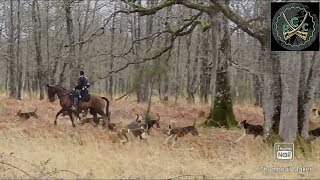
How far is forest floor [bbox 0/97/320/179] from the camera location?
8.80m

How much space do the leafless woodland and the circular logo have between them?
0.36 metres

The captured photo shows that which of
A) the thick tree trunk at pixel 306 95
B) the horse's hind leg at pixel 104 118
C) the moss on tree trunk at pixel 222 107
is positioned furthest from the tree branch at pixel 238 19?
the horse's hind leg at pixel 104 118

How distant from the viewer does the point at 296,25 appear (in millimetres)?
9633

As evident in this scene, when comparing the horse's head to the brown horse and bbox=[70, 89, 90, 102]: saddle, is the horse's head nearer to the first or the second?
the brown horse

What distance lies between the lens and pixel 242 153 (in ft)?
33.5

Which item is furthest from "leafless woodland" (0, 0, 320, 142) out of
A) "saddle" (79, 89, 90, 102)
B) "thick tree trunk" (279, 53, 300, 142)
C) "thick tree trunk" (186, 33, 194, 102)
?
"saddle" (79, 89, 90, 102)

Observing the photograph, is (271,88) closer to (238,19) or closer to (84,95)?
(238,19)

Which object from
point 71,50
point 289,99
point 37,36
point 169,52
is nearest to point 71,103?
point 71,50

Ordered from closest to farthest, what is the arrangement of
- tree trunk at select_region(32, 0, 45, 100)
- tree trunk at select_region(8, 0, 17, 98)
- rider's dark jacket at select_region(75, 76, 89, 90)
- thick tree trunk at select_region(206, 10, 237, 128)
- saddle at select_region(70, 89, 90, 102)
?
rider's dark jacket at select_region(75, 76, 89, 90) → saddle at select_region(70, 89, 90, 102) → thick tree trunk at select_region(206, 10, 237, 128) → tree trunk at select_region(32, 0, 45, 100) → tree trunk at select_region(8, 0, 17, 98)

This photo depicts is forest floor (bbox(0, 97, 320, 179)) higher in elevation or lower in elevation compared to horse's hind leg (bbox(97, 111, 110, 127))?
lower

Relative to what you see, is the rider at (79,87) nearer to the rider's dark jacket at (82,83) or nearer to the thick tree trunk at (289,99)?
the rider's dark jacket at (82,83)

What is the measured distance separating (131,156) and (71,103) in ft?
21.2

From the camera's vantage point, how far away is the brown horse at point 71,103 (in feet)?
53.2

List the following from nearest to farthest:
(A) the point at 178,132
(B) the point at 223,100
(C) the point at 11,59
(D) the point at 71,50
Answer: (A) the point at 178,132 → (D) the point at 71,50 → (B) the point at 223,100 → (C) the point at 11,59
